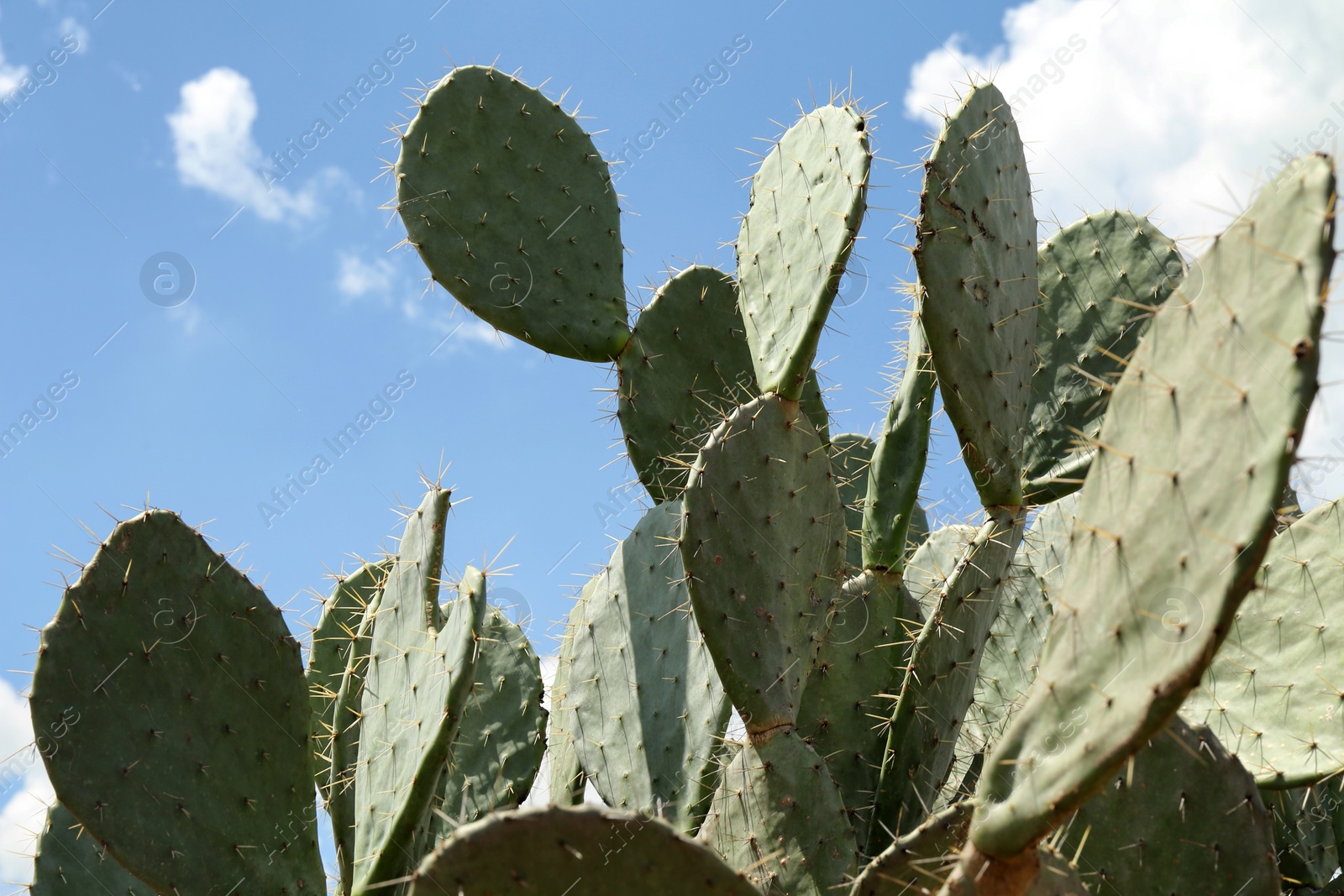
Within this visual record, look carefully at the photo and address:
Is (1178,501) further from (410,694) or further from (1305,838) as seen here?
(1305,838)

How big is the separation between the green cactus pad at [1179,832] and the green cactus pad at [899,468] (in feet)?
2.36

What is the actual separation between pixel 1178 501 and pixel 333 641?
200cm

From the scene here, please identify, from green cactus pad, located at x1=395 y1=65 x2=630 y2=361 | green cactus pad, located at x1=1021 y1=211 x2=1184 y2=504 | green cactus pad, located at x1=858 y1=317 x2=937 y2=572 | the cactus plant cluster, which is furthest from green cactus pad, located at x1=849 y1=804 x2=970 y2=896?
green cactus pad, located at x1=395 y1=65 x2=630 y2=361

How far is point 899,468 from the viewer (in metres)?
2.30

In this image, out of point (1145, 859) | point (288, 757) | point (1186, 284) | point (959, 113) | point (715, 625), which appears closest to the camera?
point (1186, 284)

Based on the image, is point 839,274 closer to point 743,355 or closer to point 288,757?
point 743,355

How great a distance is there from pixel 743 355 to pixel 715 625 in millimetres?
1008

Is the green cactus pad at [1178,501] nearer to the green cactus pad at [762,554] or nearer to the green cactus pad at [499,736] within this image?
the green cactus pad at [762,554]

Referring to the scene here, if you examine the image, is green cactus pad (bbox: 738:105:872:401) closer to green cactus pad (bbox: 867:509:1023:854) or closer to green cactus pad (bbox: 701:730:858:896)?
green cactus pad (bbox: 867:509:1023:854)

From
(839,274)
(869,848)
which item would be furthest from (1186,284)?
(869,848)

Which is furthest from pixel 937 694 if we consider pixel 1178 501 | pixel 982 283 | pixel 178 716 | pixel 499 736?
pixel 178 716

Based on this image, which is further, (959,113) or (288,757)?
(959,113)

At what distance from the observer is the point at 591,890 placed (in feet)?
4.10

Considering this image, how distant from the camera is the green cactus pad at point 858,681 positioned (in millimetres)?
2055
